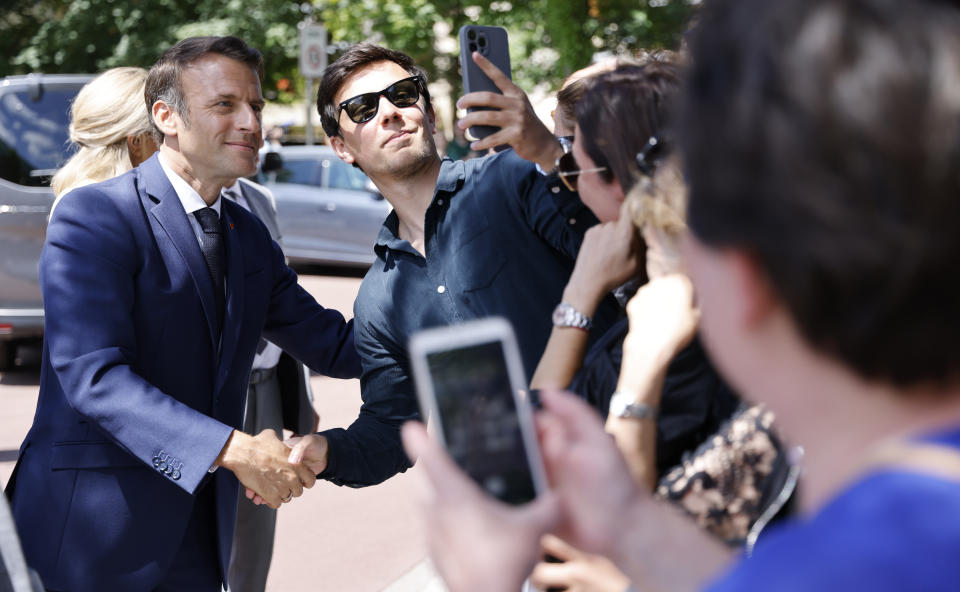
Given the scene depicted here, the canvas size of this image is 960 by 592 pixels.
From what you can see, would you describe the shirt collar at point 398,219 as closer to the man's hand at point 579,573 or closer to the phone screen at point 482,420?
the man's hand at point 579,573

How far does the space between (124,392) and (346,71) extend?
51.1 inches

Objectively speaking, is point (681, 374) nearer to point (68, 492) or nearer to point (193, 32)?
point (68, 492)

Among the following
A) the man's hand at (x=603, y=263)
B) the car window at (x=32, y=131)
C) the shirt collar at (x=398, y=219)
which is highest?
the man's hand at (x=603, y=263)

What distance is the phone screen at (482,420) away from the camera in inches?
44.4

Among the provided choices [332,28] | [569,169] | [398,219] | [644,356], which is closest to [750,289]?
[644,356]

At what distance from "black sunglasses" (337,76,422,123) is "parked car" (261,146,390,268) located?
981cm

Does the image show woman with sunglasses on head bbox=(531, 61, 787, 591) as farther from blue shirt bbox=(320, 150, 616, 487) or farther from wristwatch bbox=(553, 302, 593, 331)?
blue shirt bbox=(320, 150, 616, 487)

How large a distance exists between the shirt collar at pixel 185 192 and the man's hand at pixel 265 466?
2.35 feet

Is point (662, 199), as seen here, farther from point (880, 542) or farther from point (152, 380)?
point (152, 380)

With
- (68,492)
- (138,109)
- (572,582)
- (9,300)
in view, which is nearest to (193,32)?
(9,300)

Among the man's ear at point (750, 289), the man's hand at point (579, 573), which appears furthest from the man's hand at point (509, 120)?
the man's ear at point (750, 289)

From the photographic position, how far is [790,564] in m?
0.78

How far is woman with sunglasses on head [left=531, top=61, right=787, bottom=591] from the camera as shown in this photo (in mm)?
1465

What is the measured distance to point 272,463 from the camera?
271 centimetres
